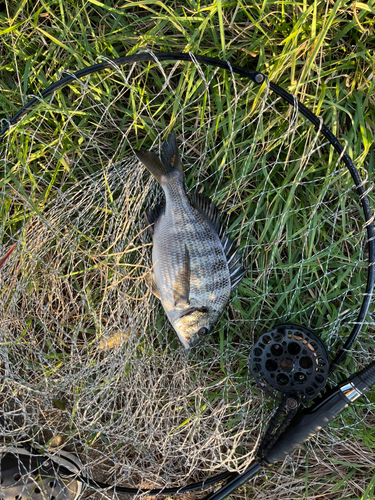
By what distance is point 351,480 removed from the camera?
2.13 m

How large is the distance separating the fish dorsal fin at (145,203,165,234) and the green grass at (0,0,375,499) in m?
0.11

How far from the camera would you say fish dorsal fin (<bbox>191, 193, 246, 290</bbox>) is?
1.91m

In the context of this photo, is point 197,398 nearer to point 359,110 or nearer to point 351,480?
point 351,480

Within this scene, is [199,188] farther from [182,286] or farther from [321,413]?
[321,413]

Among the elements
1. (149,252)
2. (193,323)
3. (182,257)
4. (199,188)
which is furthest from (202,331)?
(199,188)

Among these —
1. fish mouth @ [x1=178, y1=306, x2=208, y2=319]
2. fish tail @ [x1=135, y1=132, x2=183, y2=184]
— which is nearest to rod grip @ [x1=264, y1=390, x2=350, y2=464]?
fish mouth @ [x1=178, y1=306, x2=208, y2=319]

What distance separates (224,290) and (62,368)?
3.42ft

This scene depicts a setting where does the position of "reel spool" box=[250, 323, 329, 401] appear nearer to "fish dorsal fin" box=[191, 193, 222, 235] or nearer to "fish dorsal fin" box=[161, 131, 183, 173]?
"fish dorsal fin" box=[191, 193, 222, 235]

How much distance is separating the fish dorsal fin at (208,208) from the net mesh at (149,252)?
7 centimetres

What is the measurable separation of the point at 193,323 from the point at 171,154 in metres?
0.89

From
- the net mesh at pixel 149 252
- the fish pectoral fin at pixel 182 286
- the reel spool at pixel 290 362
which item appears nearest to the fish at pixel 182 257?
the fish pectoral fin at pixel 182 286

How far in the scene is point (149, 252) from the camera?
6.64 ft

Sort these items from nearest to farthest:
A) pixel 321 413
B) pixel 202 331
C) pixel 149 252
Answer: pixel 321 413 < pixel 202 331 < pixel 149 252

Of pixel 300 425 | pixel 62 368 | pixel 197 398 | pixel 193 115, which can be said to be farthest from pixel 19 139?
pixel 300 425
